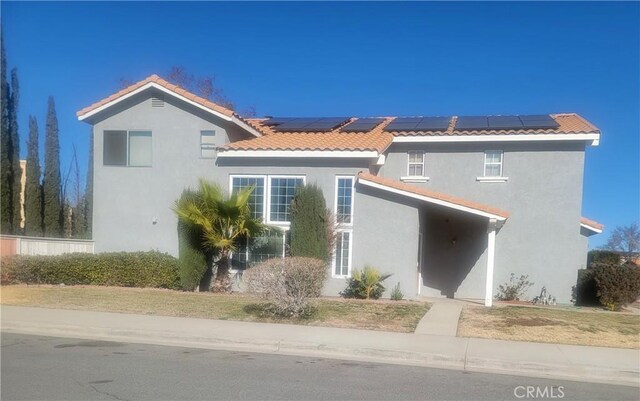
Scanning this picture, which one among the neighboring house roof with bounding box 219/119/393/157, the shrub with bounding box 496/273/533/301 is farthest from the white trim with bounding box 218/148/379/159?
the shrub with bounding box 496/273/533/301

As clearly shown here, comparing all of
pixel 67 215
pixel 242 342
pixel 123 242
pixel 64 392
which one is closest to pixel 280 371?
pixel 242 342

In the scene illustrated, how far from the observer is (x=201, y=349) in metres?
8.92

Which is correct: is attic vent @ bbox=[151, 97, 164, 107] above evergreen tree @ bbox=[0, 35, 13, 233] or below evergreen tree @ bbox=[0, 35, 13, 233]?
above

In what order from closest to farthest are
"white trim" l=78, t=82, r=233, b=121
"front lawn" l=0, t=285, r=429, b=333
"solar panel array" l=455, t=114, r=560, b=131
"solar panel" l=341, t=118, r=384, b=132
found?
"front lawn" l=0, t=285, r=429, b=333
"white trim" l=78, t=82, r=233, b=121
"solar panel array" l=455, t=114, r=560, b=131
"solar panel" l=341, t=118, r=384, b=132

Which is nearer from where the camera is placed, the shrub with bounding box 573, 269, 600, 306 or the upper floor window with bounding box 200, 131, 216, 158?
the shrub with bounding box 573, 269, 600, 306

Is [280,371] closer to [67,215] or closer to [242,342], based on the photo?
[242,342]

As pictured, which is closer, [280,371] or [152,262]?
[280,371]

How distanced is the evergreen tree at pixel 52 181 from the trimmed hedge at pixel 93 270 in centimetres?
1177

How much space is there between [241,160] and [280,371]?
9.35 meters

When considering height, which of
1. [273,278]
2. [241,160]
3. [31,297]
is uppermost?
[241,160]

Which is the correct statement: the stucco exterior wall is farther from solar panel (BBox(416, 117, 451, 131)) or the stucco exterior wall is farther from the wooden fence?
the wooden fence

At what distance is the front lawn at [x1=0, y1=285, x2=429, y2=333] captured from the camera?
10977mm

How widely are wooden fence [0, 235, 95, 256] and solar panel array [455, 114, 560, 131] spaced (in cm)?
1226

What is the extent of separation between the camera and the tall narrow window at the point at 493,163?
55.2ft
